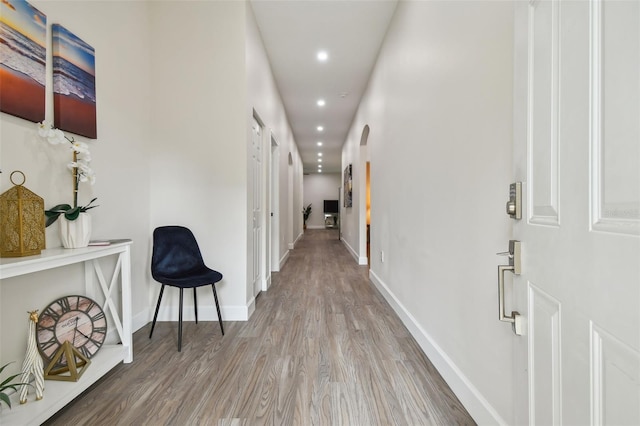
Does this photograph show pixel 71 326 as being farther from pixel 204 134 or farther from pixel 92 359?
pixel 204 134

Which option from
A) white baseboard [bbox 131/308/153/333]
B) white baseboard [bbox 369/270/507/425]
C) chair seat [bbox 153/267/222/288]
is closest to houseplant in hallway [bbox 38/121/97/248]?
chair seat [bbox 153/267/222/288]

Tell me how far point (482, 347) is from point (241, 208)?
2.09 meters

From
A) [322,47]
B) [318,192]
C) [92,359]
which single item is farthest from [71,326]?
[318,192]

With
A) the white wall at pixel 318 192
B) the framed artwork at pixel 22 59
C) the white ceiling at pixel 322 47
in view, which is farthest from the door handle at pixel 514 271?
the white wall at pixel 318 192

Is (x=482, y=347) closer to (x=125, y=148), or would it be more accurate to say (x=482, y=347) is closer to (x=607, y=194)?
(x=607, y=194)

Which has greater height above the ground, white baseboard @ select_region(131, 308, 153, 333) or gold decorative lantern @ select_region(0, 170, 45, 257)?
gold decorative lantern @ select_region(0, 170, 45, 257)

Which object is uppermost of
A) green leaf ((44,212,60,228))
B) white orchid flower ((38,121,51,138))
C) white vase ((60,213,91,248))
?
white orchid flower ((38,121,51,138))

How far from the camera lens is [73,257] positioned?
5.11 feet

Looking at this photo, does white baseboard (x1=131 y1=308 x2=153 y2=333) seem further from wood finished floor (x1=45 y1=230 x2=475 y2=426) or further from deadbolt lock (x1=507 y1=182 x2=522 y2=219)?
deadbolt lock (x1=507 y1=182 x2=522 y2=219)

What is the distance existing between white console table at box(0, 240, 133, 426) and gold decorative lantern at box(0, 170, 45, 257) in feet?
0.21

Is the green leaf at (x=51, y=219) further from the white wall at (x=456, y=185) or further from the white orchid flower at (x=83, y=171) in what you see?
the white wall at (x=456, y=185)

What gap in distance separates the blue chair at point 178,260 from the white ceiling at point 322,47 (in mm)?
2335

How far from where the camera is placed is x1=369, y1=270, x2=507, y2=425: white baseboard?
4.39ft

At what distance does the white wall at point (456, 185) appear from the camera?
128 centimetres
